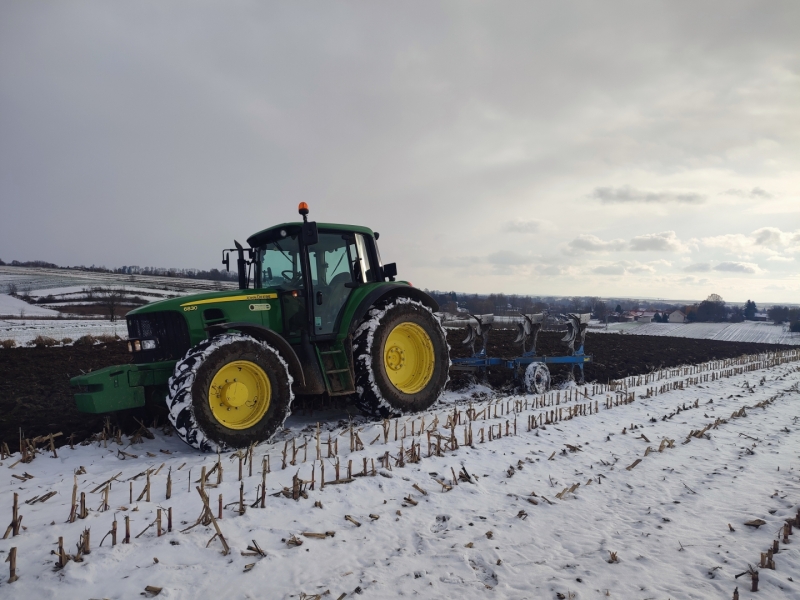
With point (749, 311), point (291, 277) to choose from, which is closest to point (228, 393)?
point (291, 277)

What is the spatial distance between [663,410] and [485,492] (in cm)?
527

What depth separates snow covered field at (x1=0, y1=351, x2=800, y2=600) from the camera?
9.74 ft

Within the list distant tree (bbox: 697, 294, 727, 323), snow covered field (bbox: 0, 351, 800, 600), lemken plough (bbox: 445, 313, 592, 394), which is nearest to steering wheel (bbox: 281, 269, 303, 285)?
snow covered field (bbox: 0, 351, 800, 600)

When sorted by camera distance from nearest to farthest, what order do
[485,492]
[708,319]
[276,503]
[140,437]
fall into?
[276,503] → [485,492] → [140,437] → [708,319]

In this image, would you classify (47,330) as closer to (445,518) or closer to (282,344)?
(282,344)

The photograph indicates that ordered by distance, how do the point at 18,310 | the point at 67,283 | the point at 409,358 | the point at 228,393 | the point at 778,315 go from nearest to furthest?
the point at 228,393
the point at 409,358
the point at 18,310
the point at 67,283
the point at 778,315

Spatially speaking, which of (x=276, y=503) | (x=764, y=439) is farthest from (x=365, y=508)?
(x=764, y=439)

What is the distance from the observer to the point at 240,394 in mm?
5398

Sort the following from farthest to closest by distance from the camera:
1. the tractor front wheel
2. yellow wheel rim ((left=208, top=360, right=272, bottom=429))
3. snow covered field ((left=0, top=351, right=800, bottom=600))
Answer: the tractor front wheel < yellow wheel rim ((left=208, top=360, right=272, bottom=429)) < snow covered field ((left=0, top=351, right=800, bottom=600))

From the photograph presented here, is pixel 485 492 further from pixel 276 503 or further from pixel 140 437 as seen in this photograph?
pixel 140 437

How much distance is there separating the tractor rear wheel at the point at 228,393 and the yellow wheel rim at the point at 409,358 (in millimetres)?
2046

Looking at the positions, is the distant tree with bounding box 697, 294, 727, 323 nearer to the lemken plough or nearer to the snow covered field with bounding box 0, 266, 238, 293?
the snow covered field with bounding box 0, 266, 238, 293

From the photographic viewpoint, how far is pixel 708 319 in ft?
257

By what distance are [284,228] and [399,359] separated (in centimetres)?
256
